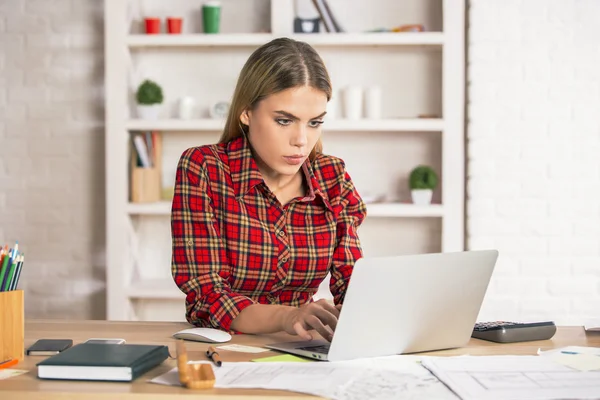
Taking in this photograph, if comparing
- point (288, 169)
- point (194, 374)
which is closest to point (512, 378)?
point (194, 374)

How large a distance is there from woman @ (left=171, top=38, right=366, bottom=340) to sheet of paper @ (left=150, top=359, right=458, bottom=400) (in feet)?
1.34

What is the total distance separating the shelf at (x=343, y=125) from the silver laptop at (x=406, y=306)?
200 cm

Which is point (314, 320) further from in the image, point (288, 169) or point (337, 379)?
point (288, 169)

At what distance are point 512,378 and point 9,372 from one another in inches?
31.3

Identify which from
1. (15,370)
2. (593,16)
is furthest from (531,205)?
(15,370)

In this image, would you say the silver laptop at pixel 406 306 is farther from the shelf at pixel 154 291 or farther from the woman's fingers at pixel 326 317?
the shelf at pixel 154 291

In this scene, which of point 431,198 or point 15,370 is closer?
point 15,370

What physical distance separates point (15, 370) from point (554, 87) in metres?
2.77

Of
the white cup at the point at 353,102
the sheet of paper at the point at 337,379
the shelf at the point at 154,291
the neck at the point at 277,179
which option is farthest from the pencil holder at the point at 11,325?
the white cup at the point at 353,102

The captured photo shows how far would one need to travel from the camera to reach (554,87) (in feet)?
11.1

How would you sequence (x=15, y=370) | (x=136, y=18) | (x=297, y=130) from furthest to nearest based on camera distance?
1. (x=136, y=18)
2. (x=297, y=130)
3. (x=15, y=370)

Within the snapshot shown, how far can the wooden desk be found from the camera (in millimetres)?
1087

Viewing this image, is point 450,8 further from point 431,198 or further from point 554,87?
point 431,198

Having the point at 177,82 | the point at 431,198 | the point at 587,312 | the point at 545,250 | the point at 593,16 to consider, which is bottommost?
the point at 587,312
